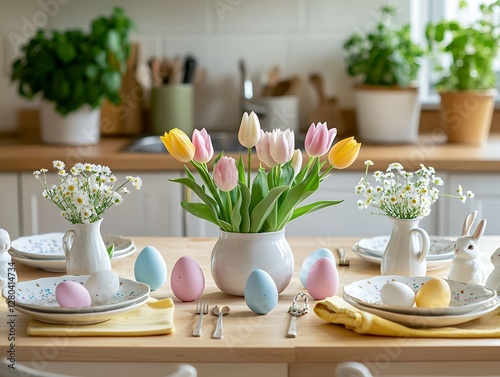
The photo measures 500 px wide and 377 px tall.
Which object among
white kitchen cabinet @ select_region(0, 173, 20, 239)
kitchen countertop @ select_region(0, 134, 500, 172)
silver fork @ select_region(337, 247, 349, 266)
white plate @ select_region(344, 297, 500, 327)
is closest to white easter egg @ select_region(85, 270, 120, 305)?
white plate @ select_region(344, 297, 500, 327)

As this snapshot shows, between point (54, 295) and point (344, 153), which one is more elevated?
point (344, 153)

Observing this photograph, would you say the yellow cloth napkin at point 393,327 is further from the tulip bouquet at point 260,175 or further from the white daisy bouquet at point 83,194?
the white daisy bouquet at point 83,194

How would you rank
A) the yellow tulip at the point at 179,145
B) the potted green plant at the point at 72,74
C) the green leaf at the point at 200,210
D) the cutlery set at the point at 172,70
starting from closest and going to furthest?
the yellow tulip at the point at 179,145, the green leaf at the point at 200,210, the potted green plant at the point at 72,74, the cutlery set at the point at 172,70

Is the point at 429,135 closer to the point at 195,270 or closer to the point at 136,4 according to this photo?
the point at 136,4

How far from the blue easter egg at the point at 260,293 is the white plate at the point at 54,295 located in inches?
7.2

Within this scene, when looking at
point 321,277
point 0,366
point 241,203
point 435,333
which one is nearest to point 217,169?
point 241,203

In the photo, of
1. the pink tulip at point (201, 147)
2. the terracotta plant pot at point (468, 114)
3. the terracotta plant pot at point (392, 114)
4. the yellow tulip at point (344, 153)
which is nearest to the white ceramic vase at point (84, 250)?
the pink tulip at point (201, 147)

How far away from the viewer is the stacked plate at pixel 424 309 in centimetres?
152

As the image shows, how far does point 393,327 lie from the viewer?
4.91ft

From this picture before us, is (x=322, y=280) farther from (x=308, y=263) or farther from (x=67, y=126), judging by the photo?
(x=67, y=126)

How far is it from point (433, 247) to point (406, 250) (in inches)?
10.6

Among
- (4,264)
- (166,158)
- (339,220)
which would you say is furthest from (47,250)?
(339,220)

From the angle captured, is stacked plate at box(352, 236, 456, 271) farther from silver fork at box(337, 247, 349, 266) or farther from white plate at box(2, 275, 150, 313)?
white plate at box(2, 275, 150, 313)

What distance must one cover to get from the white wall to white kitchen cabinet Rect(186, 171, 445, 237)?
68 cm
